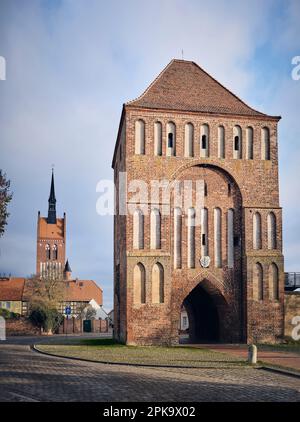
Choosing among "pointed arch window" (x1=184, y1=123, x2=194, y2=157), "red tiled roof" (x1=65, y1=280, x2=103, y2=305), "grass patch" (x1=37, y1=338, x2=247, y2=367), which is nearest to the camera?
"grass patch" (x1=37, y1=338, x2=247, y2=367)

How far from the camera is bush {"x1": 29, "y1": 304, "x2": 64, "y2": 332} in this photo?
49281mm

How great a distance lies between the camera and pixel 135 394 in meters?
10.9

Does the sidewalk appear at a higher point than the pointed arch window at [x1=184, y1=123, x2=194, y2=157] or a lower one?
lower

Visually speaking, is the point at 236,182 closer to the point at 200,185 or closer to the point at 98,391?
the point at 200,185

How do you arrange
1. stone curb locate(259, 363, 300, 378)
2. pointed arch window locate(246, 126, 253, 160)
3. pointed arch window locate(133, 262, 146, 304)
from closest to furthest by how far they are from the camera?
stone curb locate(259, 363, 300, 378), pointed arch window locate(133, 262, 146, 304), pointed arch window locate(246, 126, 253, 160)

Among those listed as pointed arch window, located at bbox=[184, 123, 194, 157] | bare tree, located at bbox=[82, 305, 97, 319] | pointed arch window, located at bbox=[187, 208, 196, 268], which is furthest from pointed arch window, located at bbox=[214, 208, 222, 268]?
bare tree, located at bbox=[82, 305, 97, 319]

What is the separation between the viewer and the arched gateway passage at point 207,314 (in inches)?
1068

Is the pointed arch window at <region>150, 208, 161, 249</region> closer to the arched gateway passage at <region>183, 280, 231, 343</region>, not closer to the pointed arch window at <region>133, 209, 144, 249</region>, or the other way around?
the pointed arch window at <region>133, 209, 144, 249</region>

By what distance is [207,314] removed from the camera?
98.4 ft

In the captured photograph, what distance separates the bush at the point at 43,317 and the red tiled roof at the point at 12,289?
1829cm

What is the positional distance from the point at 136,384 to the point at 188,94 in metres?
19.2

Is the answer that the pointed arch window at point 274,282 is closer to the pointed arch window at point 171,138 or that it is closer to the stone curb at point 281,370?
the pointed arch window at point 171,138

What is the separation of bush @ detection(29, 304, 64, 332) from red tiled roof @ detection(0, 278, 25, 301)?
60.0 feet

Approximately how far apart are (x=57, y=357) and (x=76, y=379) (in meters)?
7.09
